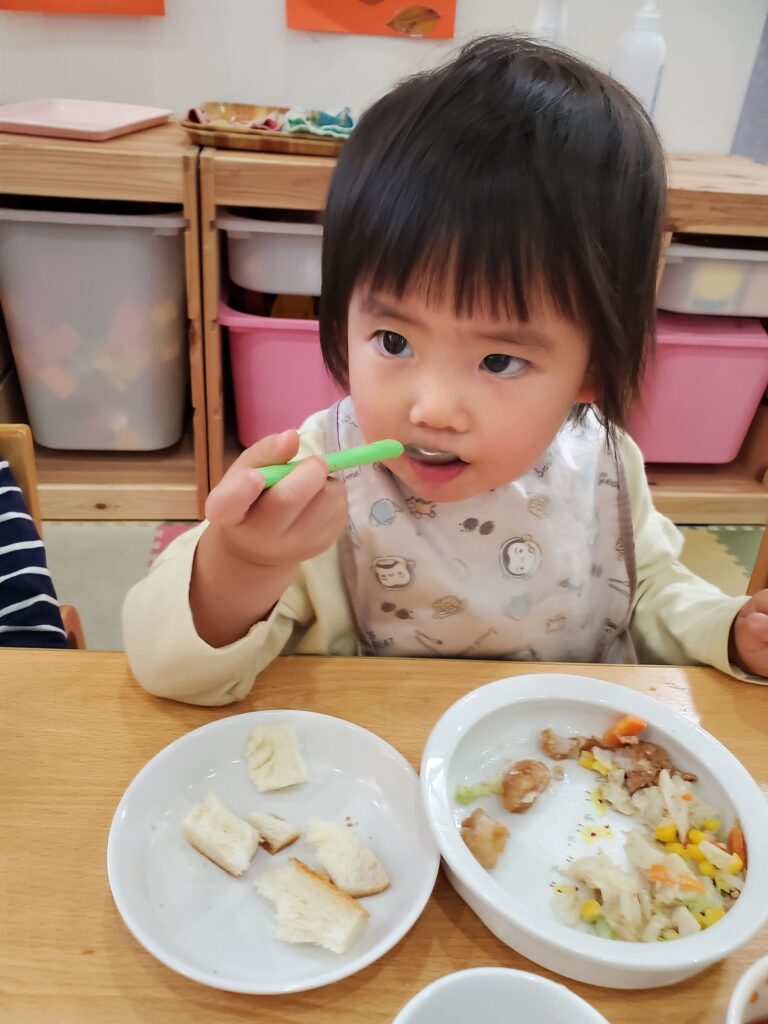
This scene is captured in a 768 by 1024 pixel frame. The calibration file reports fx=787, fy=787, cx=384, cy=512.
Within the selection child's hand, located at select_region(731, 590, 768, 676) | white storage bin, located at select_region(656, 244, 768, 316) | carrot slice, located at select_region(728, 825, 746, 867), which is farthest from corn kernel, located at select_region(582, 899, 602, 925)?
white storage bin, located at select_region(656, 244, 768, 316)

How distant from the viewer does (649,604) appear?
2.93 feet

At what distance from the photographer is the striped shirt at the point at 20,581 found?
862 millimetres

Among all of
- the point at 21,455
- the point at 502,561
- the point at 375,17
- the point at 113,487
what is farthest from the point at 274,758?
the point at 375,17

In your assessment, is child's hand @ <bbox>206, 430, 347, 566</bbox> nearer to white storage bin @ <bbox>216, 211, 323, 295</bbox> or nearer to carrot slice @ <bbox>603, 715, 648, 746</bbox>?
carrot slice @ <bbox>603, 715, 648, 746</bbox>

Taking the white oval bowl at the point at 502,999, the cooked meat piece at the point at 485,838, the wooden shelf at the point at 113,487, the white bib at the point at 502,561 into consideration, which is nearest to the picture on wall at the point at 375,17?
the wooden shelf at the point at 113,487

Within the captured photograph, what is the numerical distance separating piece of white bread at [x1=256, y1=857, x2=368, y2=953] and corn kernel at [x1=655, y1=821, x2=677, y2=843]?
214mm

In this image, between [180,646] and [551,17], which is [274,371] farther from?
[180,646]

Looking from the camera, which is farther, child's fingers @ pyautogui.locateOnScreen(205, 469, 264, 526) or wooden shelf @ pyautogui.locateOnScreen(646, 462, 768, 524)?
wooden shelf @ pyautogui.locateOnScreen(646, 462, 768, 524)

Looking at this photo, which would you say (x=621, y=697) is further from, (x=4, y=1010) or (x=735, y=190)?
(x=735, y=190)

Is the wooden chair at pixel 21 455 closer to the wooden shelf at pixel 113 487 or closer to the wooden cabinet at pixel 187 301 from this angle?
the wooden cabinet at pixel 187 301

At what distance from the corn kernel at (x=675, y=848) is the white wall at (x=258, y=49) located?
2.01 metres

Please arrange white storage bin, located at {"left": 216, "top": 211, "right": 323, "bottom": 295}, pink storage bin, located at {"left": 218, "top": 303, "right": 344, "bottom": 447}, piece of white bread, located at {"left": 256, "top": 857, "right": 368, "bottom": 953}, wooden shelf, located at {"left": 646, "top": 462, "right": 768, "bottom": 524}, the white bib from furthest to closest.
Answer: wooden shelf, located at {"left": 646, "top": 462, "right": 768, "bottom": 524} → pink storage bin, located at {"left": 218, "top": 303, "right": 344, "bottom": 447} → white storage bin, located at {"left": 216, "top": 211, "right": 323, "bottom": 295} → the white bib → piece of white bread, located at {"left": 256, "top": 857, "right": 368, "bottom": 953}

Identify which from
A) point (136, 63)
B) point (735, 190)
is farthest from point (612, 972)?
point (136, 63)

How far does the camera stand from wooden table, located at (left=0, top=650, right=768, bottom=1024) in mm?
432
